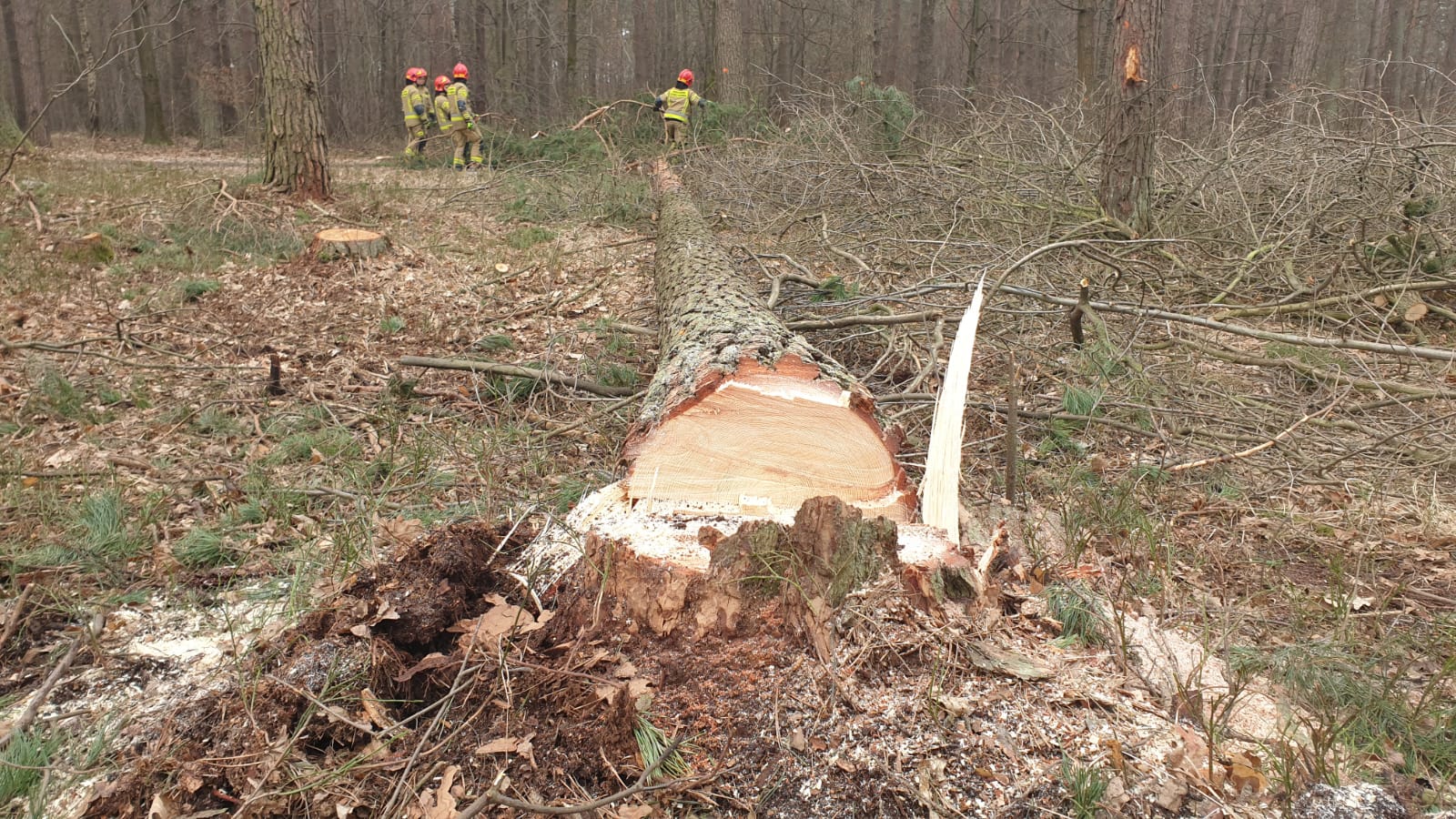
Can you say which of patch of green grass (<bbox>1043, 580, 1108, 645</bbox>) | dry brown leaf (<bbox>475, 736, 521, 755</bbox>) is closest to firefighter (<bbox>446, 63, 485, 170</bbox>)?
patch of green grass (<bbox>1043, 580, 1108, 645</bbox>)

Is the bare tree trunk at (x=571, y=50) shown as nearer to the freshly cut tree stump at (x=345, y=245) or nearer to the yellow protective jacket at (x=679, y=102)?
the yellow protective jacket at (x=679, y=102)

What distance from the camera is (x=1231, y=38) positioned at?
2028 centimetres

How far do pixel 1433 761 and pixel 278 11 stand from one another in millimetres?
9531

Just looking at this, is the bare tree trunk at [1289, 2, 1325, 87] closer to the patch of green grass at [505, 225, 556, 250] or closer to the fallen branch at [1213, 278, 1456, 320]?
the fallen branch at [1213, 278, 1456, 320]

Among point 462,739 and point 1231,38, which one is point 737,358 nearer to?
point 462,739

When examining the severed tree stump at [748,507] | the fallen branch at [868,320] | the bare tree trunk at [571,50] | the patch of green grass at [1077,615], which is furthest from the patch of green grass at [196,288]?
the bare tree trunk at [571,50]

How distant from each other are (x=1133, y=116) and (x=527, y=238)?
5201 millimetres

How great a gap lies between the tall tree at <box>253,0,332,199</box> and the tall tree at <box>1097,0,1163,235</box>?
7.17 m

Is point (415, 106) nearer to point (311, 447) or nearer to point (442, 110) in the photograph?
point (442, 110)

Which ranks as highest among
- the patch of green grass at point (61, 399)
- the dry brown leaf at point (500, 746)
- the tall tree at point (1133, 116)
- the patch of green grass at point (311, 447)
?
the tall tree at point (1133, 116)

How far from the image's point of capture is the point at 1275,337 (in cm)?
423

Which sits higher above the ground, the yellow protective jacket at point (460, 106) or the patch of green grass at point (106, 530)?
the yellow protective jacket at point (460, 106)

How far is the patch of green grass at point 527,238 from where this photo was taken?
779 centimetres

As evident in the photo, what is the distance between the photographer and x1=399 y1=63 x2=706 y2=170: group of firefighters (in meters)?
11.6
